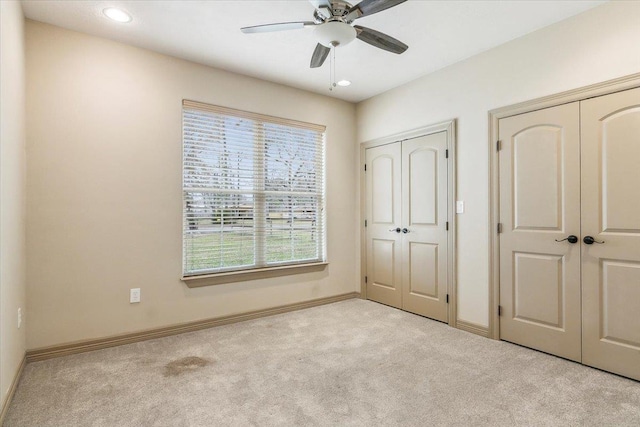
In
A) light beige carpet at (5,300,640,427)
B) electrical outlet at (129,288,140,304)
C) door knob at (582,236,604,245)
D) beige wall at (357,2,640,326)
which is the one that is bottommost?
light beige carpet at (5,300,640,427)

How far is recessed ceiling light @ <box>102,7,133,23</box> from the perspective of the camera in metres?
2.55

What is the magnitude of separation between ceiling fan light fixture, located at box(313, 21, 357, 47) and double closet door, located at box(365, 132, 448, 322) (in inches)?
72.3

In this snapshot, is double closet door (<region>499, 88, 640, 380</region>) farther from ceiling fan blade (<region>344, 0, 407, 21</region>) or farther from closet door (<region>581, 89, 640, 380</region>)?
ceiling fan blade (<region>344, 0, 407, 21</region>)

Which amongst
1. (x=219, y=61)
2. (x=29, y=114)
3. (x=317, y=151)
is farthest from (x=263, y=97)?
(x=29, y=114)

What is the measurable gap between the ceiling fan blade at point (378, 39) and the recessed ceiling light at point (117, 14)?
184 centimetres

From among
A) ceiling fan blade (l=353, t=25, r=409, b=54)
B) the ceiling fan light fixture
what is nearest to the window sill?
the ceiling fan light fixture

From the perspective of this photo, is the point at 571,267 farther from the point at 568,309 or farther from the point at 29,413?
the point at 29,413

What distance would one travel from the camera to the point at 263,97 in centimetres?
389

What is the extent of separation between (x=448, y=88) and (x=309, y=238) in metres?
2.39

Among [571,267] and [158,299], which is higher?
[571,267]

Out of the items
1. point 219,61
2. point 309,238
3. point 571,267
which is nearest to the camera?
point 571,267

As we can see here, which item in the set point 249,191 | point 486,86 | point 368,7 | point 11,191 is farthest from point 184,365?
point 486,86

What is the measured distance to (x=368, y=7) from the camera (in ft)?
6.70

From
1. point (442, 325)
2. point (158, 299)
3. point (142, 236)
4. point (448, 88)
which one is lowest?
point (442, 325)
